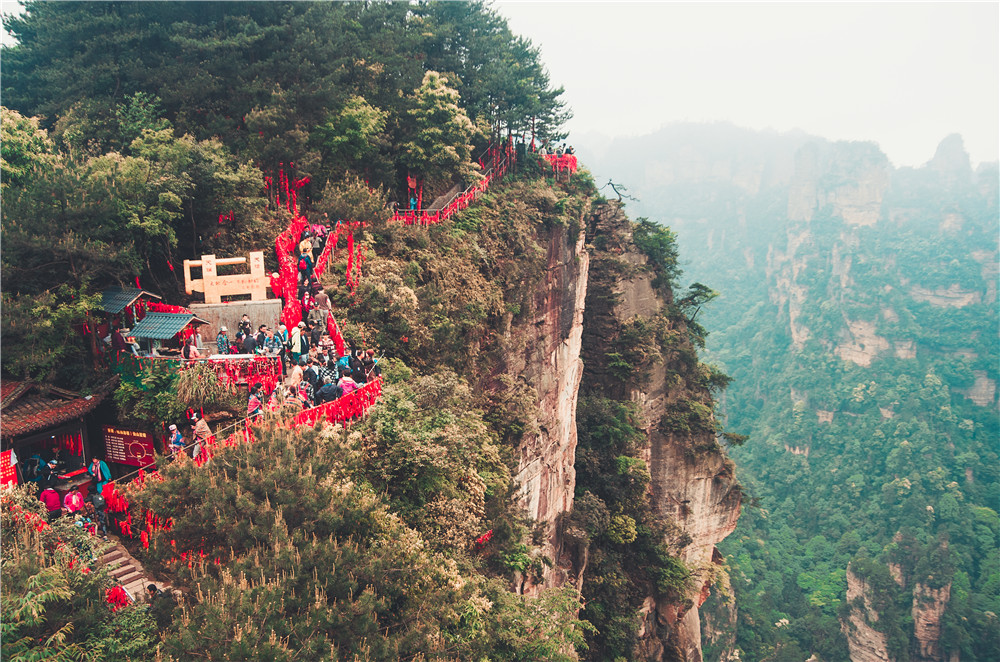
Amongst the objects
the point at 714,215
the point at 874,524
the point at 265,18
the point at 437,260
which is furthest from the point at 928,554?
the point at 714,215

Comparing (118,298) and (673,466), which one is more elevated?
(118,298)

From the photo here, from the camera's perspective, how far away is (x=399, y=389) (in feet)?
41.9

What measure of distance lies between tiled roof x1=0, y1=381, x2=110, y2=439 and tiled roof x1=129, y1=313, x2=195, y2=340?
1488mm

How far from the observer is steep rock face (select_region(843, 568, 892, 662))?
45.3 meters

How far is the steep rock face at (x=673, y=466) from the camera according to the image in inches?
1054

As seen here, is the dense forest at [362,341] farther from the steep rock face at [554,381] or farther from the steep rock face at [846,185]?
the steep rock face at [846,185]

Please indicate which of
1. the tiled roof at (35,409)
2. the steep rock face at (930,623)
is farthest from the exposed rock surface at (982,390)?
the tiled roof at (35,409)

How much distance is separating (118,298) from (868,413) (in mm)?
80068

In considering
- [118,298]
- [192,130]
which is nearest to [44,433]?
[118,298]

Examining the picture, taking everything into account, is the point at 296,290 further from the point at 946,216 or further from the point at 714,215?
the point at 714,215

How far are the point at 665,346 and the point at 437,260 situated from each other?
50.5 ft

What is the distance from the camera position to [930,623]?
45.1m

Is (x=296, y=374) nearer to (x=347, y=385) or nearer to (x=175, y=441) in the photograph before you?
(x=347, y=385)

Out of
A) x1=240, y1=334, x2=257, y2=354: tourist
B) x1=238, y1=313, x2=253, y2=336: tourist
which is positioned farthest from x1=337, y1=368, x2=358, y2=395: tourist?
x1=238, y1=313, x2=253, y2=336: tourist
